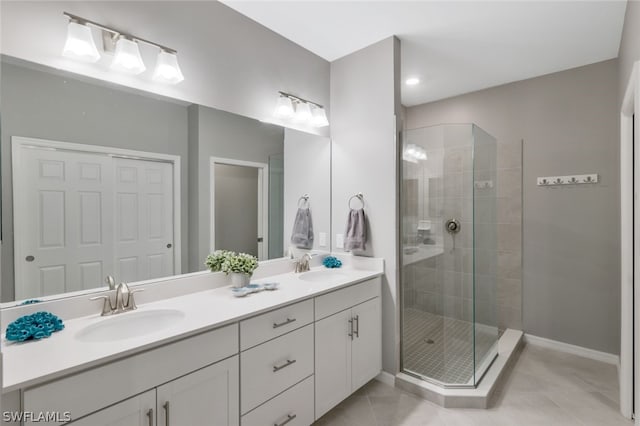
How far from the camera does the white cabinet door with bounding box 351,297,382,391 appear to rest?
2133mm

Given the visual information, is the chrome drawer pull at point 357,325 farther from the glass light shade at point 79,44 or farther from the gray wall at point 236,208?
the glass light shade at point 79,44

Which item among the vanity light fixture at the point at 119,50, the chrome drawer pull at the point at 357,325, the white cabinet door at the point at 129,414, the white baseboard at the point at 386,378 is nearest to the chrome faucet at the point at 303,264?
the chrome drawer pull at the point at 357,325

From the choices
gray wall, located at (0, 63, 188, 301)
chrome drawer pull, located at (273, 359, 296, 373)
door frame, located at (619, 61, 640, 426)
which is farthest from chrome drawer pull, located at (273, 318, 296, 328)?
door frame, located at (619, 61, 640, 426)

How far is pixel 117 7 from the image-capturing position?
159 cm

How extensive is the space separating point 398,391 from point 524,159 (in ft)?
8.22

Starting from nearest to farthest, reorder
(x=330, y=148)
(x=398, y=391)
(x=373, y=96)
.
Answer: (x=398, y=391) < (x=373, y=96) < (x=330, y=148)

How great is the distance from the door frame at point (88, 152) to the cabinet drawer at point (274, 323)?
0.61 m

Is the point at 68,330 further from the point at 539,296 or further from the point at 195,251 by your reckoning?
the point at 539,296

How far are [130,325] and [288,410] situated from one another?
910 millimetres

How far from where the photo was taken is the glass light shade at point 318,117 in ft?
8.47

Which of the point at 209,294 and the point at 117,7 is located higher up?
the point at 117,7

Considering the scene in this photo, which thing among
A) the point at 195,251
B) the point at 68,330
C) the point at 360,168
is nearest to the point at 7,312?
the point at 68,330

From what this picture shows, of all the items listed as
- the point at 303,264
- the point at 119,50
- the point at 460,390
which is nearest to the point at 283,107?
the point at 119,50

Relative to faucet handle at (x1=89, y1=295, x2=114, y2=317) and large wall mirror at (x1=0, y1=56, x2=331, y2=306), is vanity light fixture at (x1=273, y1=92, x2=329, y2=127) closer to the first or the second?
large wall mirror at (x1=0, y1=56, x2=331, y2=306)
